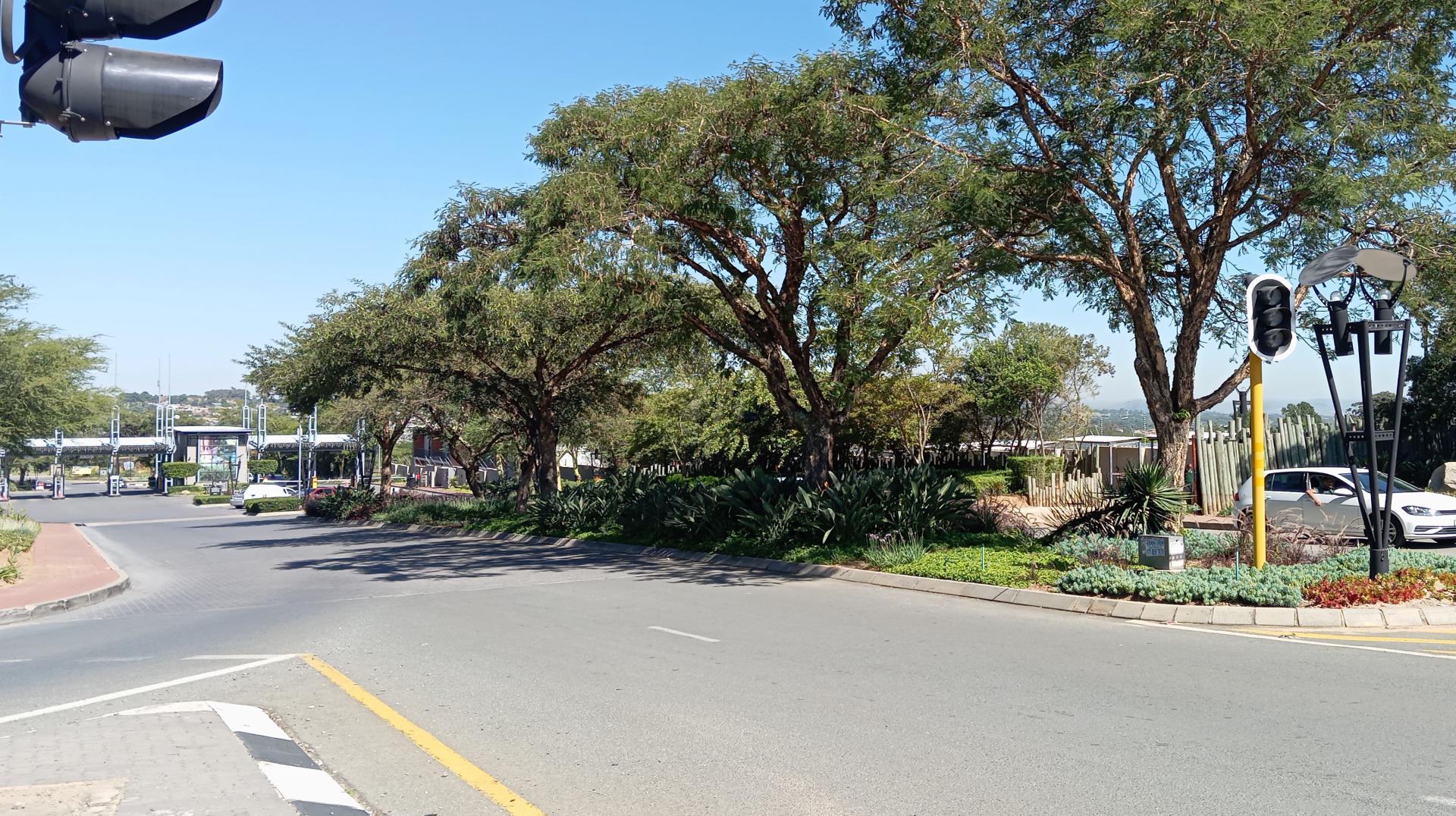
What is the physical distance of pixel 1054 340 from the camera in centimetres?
4222

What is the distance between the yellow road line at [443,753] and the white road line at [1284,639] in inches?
283

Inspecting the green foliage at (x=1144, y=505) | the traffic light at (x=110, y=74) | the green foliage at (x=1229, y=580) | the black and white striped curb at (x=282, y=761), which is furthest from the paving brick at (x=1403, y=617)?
the traffic light at (x=110, y=74)

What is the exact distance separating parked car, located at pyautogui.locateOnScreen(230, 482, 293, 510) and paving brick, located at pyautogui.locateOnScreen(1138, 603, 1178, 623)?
4596 centimetres

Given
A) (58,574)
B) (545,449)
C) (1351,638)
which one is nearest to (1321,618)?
(1351,638)

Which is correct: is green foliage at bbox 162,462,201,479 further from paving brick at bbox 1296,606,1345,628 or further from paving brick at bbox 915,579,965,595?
paving brick at bbox 1296,606,1345,628

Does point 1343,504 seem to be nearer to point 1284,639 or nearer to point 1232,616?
point 1232,616

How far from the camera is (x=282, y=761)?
19.9 ft

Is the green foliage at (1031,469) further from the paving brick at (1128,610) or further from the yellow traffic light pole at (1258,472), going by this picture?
the paving brick at (1128,610)

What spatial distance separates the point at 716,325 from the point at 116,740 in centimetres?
1671

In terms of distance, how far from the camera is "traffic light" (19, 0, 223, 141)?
3479 mm

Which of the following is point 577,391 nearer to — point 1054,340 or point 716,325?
point 716,325

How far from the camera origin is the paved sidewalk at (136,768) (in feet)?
16.9

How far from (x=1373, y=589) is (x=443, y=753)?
932 centimetres

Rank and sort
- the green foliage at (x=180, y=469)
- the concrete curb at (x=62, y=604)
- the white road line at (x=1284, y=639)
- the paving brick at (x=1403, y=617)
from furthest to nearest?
the green foliage at (x=180, y=469)
the concrete curb at (x=62, y=604)
the paving brick at (x=1403, y=617)
the white road line at (x=1284, y=639)
